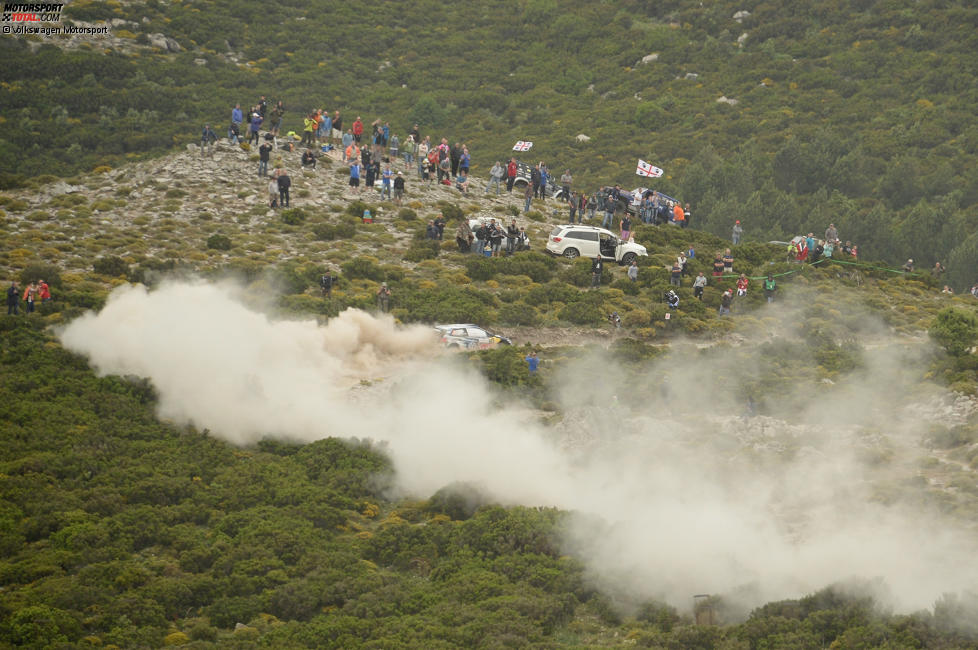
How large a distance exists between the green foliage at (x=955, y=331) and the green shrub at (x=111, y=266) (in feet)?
114

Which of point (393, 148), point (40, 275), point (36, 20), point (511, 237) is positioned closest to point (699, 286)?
point (511, 237)

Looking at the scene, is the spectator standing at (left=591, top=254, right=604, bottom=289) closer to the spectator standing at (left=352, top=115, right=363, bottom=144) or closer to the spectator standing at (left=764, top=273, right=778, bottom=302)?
the spectator standing at (left=764, top=273, right=778, bottom=302)

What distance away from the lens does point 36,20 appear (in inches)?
3585

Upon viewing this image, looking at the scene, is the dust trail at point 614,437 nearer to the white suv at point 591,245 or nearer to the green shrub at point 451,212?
the white suv at point 591,245

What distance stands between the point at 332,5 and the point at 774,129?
4851 cm

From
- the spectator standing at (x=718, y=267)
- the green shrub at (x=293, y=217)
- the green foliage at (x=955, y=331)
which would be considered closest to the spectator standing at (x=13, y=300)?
the green shrub at (x=293, y=217)

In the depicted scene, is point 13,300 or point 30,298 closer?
point 13,300

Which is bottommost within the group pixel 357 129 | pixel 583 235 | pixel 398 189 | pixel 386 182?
pixel 583 235

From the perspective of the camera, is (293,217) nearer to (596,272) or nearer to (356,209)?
(356,209)

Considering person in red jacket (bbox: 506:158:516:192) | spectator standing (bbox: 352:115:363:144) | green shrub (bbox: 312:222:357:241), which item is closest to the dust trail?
green shrub (bbox: 312:222:357:241)

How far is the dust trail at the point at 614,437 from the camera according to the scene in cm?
3027

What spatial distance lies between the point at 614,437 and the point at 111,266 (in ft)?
78.3

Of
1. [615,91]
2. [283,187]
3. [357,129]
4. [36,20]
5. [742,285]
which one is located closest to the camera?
[742,285]

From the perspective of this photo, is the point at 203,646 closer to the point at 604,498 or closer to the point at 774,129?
the point at 604,498
